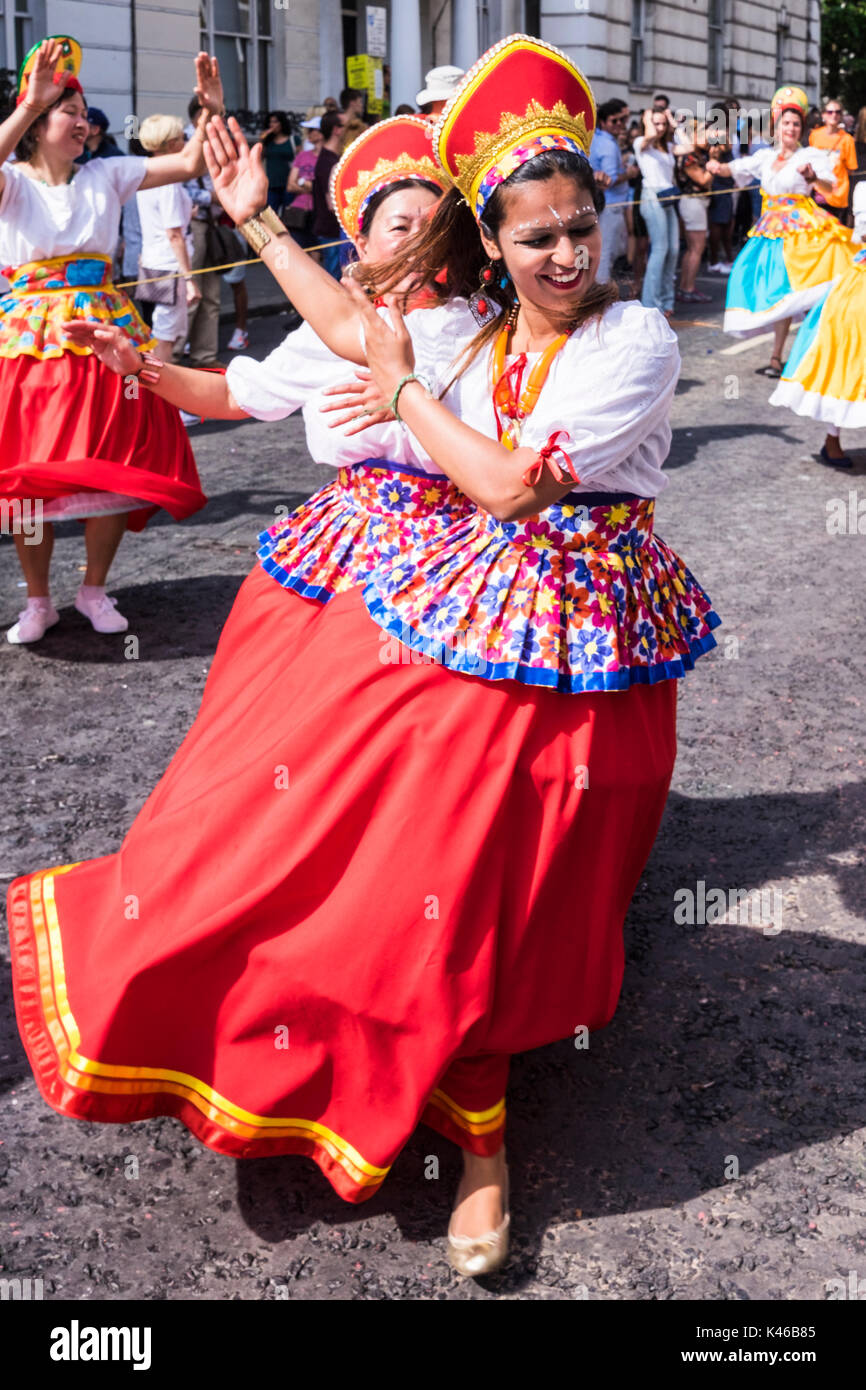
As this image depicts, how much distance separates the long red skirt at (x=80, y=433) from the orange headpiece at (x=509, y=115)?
2.98 m

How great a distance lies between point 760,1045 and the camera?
3203 mm

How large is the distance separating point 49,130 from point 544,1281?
14.8 ft

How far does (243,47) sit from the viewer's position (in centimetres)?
Answer: 1945

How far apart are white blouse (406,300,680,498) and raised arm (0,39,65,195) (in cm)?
317

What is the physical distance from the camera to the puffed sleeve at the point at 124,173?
18.3 ft

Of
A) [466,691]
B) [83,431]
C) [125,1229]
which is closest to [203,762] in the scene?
[466,691]

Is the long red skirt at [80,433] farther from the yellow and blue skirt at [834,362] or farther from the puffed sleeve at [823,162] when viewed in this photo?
the puffed sleeve at [823,162]

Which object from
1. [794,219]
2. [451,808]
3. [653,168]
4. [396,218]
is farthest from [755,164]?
[451,808]

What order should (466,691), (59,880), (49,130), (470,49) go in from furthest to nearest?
(470,49) → (49,130) → (59,880) → (466,691)

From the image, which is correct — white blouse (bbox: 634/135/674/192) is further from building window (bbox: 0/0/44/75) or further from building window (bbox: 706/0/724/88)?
building window (bbox: 706/0/724/88)

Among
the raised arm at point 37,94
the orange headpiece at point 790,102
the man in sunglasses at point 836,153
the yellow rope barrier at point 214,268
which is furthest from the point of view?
the orange headpiece at point 790,102

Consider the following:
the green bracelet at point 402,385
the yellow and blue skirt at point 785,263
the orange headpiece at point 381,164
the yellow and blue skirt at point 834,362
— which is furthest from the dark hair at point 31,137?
the yellow and blue skirt at point 785,263
